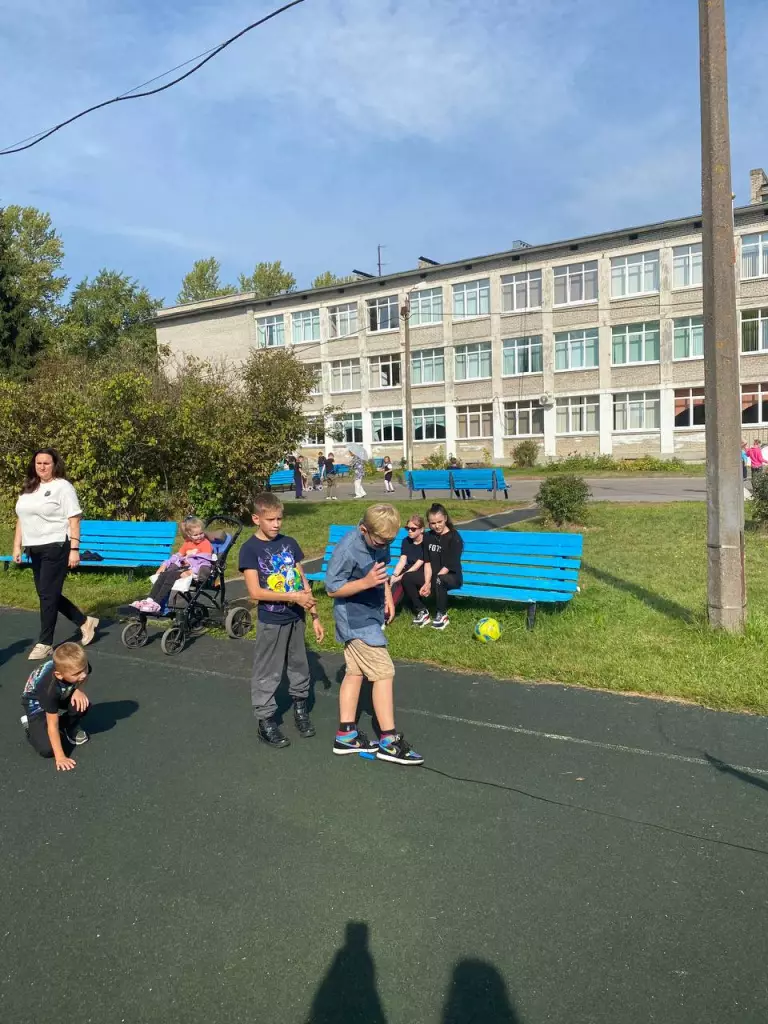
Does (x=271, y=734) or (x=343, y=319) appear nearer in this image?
(x=271, y=734)

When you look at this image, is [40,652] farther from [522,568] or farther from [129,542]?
[522,568]

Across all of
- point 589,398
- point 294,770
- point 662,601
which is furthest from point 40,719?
point 589,398

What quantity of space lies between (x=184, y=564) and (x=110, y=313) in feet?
196

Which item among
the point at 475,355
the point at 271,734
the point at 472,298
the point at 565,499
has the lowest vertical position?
the point at 271,734

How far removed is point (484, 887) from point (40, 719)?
306cm

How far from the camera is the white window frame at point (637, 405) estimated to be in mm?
42119

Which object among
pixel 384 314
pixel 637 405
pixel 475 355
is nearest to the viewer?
pixel 637 405

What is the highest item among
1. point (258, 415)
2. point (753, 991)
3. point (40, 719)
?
point (258, 415)

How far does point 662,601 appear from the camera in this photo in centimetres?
880

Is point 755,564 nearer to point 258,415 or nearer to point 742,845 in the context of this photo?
point 742,845

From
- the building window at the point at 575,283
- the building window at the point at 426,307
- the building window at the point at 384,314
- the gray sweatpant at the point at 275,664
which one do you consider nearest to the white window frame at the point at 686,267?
the building window at the point at 575,283

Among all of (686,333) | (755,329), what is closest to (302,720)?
(755,329)

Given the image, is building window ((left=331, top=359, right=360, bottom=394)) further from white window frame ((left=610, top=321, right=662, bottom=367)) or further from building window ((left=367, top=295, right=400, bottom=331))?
white window frame ((left=610, top=321, right=662, bottom=367))

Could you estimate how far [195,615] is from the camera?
848 cm
